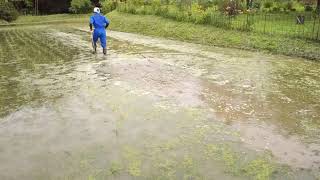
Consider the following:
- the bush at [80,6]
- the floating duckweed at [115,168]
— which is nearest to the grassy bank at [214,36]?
the floating duckweed at [115,168]

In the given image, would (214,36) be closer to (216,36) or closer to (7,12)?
(216,36)

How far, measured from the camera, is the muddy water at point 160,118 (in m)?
6.38

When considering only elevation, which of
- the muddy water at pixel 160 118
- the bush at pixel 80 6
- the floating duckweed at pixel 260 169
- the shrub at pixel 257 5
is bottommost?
the floating duckweed at pixel 260 169

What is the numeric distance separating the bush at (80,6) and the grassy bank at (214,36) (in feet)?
55.3

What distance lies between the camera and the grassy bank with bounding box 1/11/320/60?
51.1ft

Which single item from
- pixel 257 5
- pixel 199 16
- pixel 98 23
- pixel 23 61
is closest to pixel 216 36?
pixel 199 16

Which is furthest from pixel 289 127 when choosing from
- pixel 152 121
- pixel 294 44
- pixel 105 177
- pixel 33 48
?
pixel 33 48

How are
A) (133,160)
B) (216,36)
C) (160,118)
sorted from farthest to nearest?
(216,36) < (160,118) < (133,160)

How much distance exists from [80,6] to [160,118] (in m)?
38.3

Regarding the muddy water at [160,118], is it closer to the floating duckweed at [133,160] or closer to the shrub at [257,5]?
the floating duckweed at [133,160]

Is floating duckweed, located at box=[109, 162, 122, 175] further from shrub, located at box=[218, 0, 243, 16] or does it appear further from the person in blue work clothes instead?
shrub, located at box=[218, 0, 243, 16]

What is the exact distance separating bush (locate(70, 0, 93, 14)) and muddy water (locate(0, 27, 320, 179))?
3078 centimetres

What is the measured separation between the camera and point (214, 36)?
755 inches

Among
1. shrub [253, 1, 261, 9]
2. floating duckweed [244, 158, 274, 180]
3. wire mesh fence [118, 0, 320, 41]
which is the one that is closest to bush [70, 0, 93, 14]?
wire mesh fence [118, 0, 320, 41]
